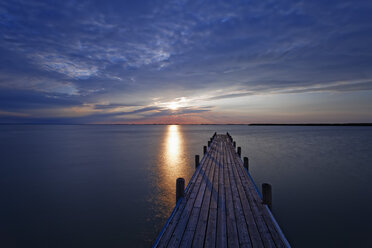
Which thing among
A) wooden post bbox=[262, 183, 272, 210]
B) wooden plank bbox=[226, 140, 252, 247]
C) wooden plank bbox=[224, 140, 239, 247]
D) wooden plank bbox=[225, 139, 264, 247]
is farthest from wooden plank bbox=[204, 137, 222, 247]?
wooden post bbox=[262, 183, 272, 210]

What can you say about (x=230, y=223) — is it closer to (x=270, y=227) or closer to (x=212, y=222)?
(x=212, y=222)

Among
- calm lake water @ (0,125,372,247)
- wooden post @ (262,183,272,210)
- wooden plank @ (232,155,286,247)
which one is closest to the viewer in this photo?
wooden plank @ (232,155,286,247)

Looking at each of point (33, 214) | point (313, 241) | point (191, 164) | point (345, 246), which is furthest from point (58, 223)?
point (191, 164)

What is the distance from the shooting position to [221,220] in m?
5.76

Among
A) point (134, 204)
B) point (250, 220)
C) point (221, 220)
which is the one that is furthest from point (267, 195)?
point (134, 204)

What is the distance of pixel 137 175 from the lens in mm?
17641

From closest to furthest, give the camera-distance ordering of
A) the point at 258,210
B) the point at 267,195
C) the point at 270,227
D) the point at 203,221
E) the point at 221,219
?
the point at 270,227 → the point at 203,221 → the point at 221,219 → the point at 258,210 → the point at 267,195

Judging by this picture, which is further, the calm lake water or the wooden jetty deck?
the calm lake water

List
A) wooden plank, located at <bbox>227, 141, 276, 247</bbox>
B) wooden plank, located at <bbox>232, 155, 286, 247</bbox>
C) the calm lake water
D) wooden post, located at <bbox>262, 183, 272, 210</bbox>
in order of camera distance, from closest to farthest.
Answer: wooden plank, located at <bbox>232, 155, 286, 247</bbox>, wooden plank, located at <bbox>227, 141, 276, 247</bbox>, wooden post, located at <bbox>262, 183, 272, 210</bbox>, the calm lake water

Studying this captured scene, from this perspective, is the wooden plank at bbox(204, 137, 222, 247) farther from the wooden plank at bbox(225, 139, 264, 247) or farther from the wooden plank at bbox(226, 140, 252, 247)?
the wooden plank at bbox(225, 139, 264, 247)

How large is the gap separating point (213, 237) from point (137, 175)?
45.8 ft

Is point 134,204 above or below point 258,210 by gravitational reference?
below

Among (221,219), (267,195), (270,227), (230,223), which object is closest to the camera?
(270,227)

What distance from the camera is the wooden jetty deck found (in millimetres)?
4801
